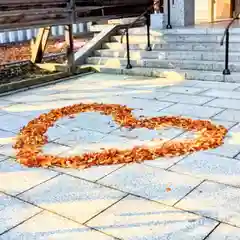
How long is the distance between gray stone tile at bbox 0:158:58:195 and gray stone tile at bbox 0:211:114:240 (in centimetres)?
57

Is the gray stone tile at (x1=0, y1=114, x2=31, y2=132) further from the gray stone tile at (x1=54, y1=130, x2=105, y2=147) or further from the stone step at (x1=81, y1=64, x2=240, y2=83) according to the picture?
the stone step at (x1=81, y1=64, x2=240, y2=83)

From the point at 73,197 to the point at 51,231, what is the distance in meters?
0.51

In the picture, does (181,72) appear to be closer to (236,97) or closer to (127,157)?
(236,97)

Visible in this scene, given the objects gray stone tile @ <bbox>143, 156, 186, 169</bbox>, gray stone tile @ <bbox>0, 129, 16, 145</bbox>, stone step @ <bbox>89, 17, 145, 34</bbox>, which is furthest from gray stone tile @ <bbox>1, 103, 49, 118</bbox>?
stone step @ <bbox>89, 17, 145, 34</bbox>

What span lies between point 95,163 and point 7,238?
1.34m

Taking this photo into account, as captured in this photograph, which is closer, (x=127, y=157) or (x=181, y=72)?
(x=127, y=157)

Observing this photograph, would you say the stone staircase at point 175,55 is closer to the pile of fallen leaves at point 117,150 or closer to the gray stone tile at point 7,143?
the pile of fallen leaves at point 117,150

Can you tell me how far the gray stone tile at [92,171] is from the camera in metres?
3.70

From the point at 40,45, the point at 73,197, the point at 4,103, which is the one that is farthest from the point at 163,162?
the point at 40,45

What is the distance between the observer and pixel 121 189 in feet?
11.3

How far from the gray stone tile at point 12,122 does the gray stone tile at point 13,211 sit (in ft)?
6.23

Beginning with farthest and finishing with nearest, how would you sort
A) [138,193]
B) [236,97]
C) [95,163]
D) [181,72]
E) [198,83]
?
1. [181,72]
2. [198,83]
3. [236,97]
4. [95,163]
5. [138,193]

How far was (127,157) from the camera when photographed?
4059 millimetres

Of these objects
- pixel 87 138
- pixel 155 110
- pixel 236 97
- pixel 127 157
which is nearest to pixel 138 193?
pixel 127 157
